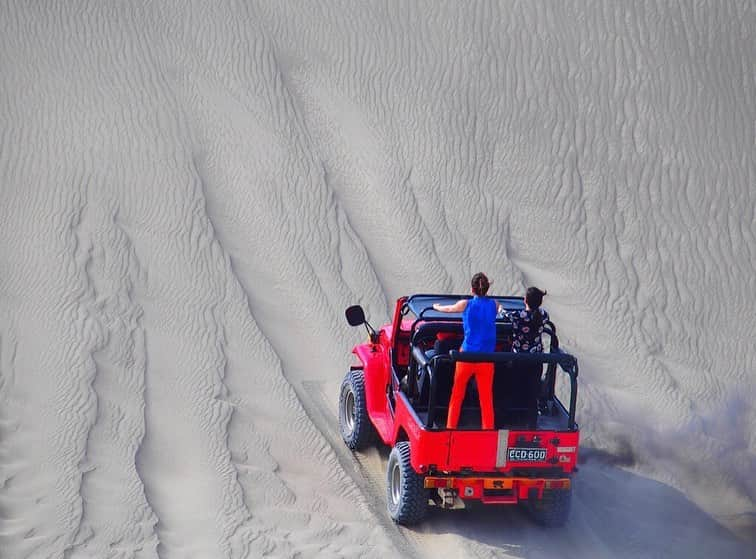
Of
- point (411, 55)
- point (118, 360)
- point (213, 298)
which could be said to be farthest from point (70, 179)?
point (411, 55)

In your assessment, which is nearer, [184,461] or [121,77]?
[184,461]

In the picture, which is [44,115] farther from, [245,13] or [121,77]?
[245,13]

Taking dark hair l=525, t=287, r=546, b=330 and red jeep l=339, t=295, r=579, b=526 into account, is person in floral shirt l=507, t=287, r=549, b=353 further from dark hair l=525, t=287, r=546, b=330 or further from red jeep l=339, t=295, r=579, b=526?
red jeep l=339, t=295, r=579, b=526

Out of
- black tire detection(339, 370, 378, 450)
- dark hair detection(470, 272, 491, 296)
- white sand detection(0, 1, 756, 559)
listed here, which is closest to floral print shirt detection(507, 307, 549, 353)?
dark hair detection(470, 272, 491, 296)

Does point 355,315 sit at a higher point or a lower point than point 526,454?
higher

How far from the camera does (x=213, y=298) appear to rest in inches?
439

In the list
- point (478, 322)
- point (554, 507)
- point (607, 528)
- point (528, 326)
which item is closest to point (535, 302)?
point (528, 326)

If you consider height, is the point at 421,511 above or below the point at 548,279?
below

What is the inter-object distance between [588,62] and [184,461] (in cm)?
919

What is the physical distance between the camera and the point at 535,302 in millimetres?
7785

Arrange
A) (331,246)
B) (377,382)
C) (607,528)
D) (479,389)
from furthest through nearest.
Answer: (331,246) → (377,382) → (607,528) → (479,389)

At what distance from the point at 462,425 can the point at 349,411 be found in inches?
67.7

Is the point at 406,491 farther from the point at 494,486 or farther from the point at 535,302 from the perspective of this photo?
the point at 535,302

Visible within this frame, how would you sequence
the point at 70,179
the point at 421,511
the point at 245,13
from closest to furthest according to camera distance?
1. the point at 421,511
2. the point at 70,179
3. the point at 245,13
